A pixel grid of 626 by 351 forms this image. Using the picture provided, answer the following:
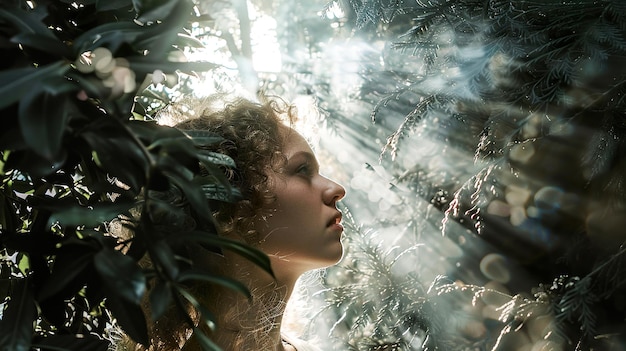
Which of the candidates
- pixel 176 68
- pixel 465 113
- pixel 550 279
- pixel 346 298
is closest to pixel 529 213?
pixel 550 279

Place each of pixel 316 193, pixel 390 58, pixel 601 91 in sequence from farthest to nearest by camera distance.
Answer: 1. pixel 390 58
2. pixel 316 193
3. pixel 601 91

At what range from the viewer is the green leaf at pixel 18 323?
58 cm

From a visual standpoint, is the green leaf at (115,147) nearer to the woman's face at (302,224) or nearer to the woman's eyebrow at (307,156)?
the woman's face at (302,224)

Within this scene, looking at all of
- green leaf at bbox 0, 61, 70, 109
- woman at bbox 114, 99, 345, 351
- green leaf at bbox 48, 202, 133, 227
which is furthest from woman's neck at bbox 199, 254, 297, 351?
green leaf at bbox 0, 61, 70, 109

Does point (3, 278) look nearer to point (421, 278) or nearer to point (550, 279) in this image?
point (421, 278)

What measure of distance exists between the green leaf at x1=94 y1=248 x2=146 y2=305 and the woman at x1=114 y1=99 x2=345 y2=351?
69 centimetres

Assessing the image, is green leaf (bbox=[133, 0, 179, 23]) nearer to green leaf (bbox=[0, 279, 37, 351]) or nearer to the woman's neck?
green leaf (bbox=[0, 279, 37, 351])

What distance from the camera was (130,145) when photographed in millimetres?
563

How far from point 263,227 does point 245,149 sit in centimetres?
21

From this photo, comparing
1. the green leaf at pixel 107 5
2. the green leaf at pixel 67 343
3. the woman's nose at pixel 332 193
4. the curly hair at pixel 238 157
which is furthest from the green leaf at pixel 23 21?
the woman's nose at pixel 332 193

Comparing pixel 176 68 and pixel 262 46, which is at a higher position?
pixel 176 68

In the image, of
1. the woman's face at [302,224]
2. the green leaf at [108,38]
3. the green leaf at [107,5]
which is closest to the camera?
the green leaf at [108,38]

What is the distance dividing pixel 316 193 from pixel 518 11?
59 centimetres

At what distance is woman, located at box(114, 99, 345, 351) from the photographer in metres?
1.30
